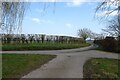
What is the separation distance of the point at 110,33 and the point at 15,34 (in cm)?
3998

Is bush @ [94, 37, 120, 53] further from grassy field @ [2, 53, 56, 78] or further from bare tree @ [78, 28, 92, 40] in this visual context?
bare tree @ [78, 28, 92, 40]

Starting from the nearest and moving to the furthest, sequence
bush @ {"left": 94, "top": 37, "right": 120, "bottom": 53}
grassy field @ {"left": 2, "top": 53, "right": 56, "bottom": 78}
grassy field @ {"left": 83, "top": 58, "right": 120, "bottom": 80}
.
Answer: grassy field @ {"left": 2, "top": 53, "right": 56, "bottom": 78} → grassy field @ {"left": 83, "top": 58, "right": 120, "bottom": 80} → bush @ {"left": 94, "top": 37, "right": 120, "bottom": 53}

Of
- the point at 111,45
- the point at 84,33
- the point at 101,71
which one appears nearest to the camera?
the point at 101,71

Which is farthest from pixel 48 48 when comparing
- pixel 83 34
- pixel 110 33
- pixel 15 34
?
pixel 83 34

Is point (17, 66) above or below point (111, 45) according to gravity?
below

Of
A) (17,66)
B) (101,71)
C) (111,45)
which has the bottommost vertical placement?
(101,71)

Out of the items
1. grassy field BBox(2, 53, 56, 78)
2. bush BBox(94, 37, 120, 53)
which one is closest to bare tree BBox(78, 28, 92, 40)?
bush BBox(94, 37, 120, 53)

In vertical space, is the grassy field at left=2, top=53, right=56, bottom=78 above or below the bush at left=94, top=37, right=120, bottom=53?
below

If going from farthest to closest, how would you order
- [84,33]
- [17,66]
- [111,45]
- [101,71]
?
[84,33]
[111,45]
[17,66]
[101,71]

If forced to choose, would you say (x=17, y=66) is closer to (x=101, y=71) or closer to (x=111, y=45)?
(x=101, y=71)

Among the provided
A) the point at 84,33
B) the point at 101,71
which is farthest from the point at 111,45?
the point at 84,33

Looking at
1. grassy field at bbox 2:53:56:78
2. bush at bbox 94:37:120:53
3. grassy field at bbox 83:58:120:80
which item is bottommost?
grassy field at bbox 83:58:120:80

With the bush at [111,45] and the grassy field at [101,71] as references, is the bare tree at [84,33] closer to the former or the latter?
the bush at [111,45]

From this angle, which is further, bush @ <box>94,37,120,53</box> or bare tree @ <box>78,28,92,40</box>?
bare tree @ <box>78,28,92,40</box>
